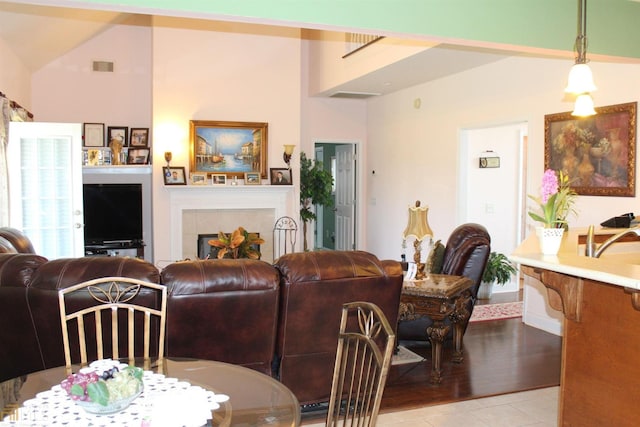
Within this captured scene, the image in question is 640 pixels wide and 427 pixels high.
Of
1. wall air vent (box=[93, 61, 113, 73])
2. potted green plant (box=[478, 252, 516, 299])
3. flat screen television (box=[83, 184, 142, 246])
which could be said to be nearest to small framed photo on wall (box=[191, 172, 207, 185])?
flat screen television (box=[83, 184, 142, 246])

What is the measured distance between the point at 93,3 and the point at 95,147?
219 inches

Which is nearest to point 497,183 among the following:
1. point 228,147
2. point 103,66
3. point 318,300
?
point 228,147

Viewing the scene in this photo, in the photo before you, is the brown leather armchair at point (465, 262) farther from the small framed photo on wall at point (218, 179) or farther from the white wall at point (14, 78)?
the white wall at point (14, 78)

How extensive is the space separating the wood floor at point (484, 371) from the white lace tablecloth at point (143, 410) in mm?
1913

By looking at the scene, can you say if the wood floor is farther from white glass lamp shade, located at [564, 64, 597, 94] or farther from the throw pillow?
white glass lamp shade, located at [564, 64, 597, 94]

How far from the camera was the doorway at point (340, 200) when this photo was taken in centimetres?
951

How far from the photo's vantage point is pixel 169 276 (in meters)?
2.77

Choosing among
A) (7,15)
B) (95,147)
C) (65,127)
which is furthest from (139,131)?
(7,15)

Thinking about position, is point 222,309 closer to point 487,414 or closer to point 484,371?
point 487,414

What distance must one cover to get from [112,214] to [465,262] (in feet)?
16.8

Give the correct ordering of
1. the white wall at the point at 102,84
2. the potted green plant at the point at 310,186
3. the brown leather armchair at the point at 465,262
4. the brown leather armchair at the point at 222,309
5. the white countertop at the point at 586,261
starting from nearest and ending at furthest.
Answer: the white countertop at the point at 586,261, the brown leather armchair at the point at 222,309, the brown leather armchair at the point at 465,262, the white wall at the point at 102,84, the potted green plant at the point at 310,186

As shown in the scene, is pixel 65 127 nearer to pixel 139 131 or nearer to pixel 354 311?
pixel 139 131

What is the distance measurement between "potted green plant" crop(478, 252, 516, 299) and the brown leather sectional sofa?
143 inches

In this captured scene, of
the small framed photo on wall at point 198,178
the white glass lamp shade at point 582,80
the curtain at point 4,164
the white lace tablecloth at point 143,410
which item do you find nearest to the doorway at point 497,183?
the small framed photo on wall at point 198,178
